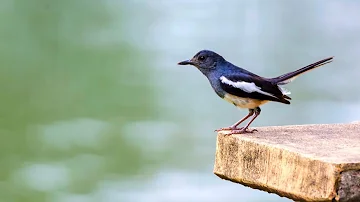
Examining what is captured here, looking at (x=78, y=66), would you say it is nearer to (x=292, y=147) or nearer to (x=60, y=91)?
(x=60, y=91)

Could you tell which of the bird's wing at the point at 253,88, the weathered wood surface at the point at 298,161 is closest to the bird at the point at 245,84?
the bird's wing at the point at 253,88

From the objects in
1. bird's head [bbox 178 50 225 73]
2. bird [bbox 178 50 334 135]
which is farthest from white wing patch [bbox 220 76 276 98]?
bird's head [bbox 178 50 225 73]

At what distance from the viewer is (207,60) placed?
16.2ft

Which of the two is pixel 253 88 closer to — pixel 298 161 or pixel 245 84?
pixel 245 84

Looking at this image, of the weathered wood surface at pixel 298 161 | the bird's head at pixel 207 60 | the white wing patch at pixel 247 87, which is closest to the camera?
the weathered wood surface at pixel 298 161

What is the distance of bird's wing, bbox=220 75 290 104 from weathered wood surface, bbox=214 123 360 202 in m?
0.69

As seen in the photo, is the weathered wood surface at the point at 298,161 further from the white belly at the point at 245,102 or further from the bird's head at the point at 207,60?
the bird's head at the point at 207,60

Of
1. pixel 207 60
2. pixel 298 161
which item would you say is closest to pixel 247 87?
pixel 207 60

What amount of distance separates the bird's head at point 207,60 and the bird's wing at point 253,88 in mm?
209

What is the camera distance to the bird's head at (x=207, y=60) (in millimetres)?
4887

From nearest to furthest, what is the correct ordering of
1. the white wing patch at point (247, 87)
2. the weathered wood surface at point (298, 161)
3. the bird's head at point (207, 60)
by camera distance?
the weathered wood surface at point (298, 161), the white wing patch at point (247, 87), the bird's head at point (207, 60)

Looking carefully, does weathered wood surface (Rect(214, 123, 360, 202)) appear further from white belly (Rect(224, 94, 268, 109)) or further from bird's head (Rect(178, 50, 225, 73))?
bird's head (Rect(178, 50, 225, 73))

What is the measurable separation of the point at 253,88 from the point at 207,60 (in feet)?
1.45

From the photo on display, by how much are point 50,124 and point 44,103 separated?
962 mm
